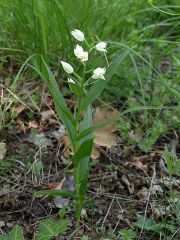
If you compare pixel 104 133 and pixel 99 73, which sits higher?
pixel 99 73

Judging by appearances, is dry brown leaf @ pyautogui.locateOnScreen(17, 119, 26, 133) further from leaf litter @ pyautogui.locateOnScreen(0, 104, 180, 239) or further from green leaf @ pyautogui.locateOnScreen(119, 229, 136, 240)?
green leaf @ pyautogui.locateOnScreen(119, 229, 136, 240)

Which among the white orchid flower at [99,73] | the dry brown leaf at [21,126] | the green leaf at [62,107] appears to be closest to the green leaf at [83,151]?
the green leaf at [62,107]

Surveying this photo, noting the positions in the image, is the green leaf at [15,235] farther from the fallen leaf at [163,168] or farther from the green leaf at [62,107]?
the fallen leaf at [163,168]

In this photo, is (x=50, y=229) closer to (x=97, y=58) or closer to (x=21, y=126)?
(x=21, y=126)

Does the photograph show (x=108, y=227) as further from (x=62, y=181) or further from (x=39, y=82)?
(x=39, y=82)

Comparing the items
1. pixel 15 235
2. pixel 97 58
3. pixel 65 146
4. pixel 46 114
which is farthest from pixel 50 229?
pixel 97 58

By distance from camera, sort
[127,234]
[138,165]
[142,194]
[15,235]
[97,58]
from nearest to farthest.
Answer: [15,235] < [127,234] < [142,194] < [138,165] < [97,58]

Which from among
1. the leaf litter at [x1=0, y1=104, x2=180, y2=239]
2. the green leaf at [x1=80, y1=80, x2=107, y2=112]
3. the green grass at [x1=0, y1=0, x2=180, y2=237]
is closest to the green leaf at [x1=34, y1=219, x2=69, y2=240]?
the leaf litter at [x1=0, y1=104, x2=180, y2=239]

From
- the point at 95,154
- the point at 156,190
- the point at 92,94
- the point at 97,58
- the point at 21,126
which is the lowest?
the point at 156,190
